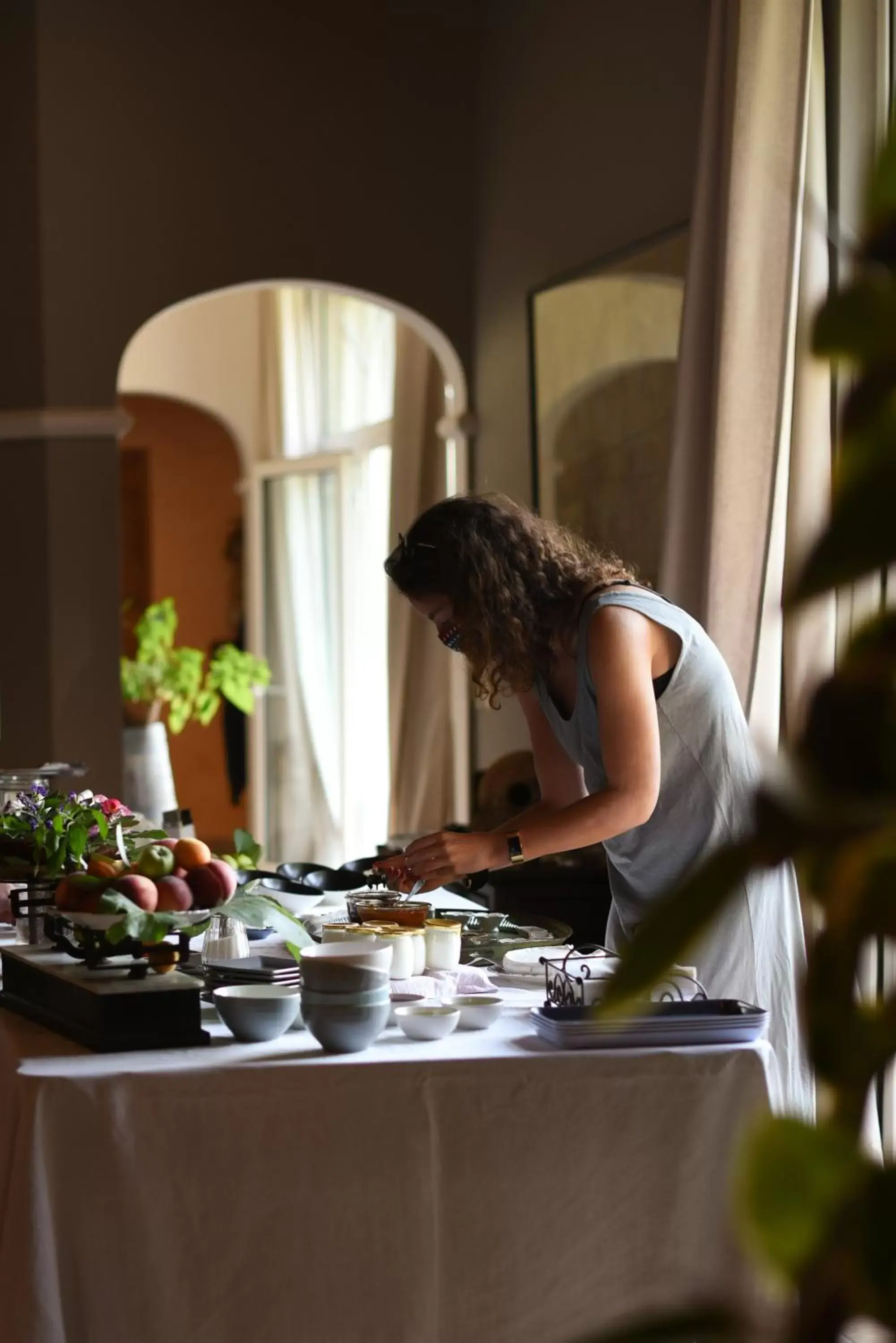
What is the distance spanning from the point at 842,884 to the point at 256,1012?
1.24 metres

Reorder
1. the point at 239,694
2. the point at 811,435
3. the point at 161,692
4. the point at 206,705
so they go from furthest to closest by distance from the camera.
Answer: the point at 239,694, the point at 206,705, the point at 161,692, the point at 811,435

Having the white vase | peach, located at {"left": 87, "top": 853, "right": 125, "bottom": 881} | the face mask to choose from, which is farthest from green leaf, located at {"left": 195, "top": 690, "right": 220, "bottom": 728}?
peach, located at {"left": 87, "top": 853, "right": 125, "bottom": 881}

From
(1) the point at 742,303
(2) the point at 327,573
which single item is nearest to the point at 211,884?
(1) the point at 742,303

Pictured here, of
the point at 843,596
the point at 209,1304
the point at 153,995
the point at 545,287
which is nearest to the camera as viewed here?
the point at 209,1304

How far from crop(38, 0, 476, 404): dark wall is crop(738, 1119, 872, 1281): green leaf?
5.05 meters

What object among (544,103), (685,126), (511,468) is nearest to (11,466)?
(511,468)

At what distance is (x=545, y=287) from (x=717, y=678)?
2.90 metres

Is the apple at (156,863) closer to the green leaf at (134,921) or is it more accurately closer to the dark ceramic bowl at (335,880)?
the green leaf at (134,921)

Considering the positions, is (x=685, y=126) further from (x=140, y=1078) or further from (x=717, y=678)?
(x=140, y=1078)

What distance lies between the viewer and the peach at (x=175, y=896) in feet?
5.88

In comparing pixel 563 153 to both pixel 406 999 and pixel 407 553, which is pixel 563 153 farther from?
pixel 406 999

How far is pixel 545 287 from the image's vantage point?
502 cm

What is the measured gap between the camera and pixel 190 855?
184cm

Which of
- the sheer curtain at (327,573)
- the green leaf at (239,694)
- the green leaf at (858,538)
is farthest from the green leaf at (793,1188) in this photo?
the sheer curtain at (327,573)
